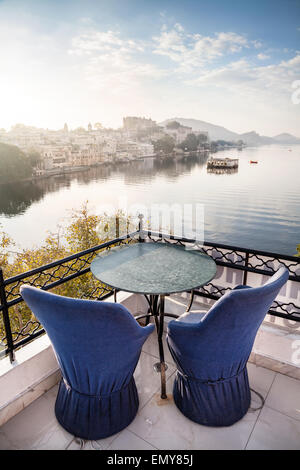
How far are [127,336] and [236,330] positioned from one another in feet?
1.74

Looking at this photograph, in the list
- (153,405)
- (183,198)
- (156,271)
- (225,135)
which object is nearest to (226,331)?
(156,271)

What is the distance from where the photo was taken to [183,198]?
4741 cm

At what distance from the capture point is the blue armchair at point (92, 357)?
120 cm

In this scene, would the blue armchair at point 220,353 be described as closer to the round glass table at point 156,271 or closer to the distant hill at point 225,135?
the round glass table at point 156,271

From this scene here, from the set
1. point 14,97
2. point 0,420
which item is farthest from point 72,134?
point 0,420

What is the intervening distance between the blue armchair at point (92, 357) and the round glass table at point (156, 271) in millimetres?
258

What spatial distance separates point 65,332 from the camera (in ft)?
4.17

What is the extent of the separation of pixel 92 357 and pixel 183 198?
1846 inches

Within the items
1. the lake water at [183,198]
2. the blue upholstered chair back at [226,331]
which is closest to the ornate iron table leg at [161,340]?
the blue upholstered chair back at [226,331]

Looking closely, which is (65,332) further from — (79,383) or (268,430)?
(268,430)

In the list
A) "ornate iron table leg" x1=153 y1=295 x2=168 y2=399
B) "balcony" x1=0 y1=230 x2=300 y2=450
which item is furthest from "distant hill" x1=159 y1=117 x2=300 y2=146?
"ornate iron table leg" x1=153 y1=295 x2=168 y2=399

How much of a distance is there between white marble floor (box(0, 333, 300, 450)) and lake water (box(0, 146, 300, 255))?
31.1 metres

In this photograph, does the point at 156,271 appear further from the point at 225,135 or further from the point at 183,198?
the point at 225,135
